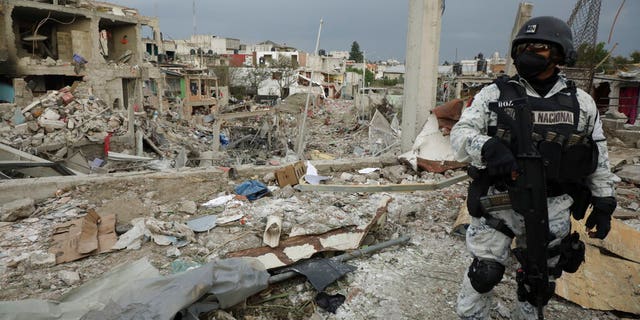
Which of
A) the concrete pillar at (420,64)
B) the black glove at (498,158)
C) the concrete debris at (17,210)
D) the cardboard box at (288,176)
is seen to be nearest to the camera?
the black glove at (498,158)

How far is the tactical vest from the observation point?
5.50 ft

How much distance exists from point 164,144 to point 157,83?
11.8 m

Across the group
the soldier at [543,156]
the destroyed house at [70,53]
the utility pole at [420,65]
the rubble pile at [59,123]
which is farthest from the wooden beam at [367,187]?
the destroyed house at [70,53]

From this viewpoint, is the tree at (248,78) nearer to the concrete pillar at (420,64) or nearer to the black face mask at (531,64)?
the concrete pillar at (420,64)

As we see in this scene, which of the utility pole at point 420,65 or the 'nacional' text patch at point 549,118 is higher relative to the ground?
the utility pole at point 420,65

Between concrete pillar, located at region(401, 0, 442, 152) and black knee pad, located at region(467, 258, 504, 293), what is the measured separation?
13.3 feet

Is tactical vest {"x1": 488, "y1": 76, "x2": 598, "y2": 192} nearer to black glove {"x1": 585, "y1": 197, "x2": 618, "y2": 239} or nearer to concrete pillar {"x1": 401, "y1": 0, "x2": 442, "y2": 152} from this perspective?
black glove {"x1": 585, "y1": 197, "x2": 618, "y2": 239}

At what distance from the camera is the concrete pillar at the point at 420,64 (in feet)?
17.9

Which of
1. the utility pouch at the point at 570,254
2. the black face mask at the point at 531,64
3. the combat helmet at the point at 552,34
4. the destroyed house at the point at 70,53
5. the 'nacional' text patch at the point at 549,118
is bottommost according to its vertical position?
the utility pouch at the point at 570,254

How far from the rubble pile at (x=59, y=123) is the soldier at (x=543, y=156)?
10.7 m

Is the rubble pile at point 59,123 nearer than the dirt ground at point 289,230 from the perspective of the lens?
No

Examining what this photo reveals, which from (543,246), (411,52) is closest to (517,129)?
(543,246)

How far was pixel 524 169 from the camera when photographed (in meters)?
1.65

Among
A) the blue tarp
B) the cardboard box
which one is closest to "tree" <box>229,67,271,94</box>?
the cardboard box
